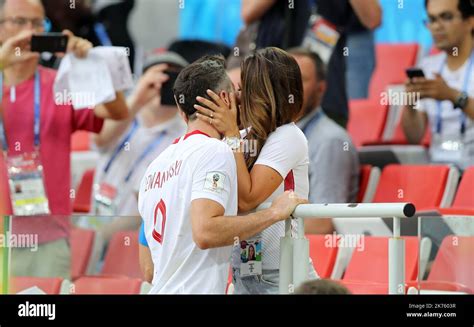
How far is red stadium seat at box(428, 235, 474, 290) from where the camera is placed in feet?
15.7

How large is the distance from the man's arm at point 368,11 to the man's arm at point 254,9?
1.91 feet

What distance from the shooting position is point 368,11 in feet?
26.2

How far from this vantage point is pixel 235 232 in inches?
161

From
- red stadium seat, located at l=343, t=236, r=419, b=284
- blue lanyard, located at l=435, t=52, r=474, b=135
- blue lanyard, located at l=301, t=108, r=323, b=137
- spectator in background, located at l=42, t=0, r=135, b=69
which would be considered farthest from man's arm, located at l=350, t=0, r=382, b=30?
red stadium seat, located at l=343, t=236, r=419, b=284

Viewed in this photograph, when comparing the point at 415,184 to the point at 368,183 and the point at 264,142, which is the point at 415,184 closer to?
the point at 368,183

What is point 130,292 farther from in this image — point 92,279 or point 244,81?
point 244,81

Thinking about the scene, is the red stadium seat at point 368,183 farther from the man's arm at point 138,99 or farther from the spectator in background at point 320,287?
the spectator in background at point 320,287

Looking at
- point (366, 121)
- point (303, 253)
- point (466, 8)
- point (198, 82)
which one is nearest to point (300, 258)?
point (303, 253)

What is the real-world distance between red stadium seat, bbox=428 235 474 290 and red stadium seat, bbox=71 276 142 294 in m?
1.40

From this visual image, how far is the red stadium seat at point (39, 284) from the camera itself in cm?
565

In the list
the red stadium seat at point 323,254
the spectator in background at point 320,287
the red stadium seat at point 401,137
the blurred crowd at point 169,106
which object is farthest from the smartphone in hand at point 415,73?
the spectator in background at point 320,287

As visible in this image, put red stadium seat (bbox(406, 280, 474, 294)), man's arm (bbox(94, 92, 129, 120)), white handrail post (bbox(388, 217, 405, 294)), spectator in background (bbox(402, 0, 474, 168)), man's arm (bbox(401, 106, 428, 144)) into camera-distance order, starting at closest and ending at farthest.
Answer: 1. white handrail post (bbox(388, 217, 405, 294))
2. red stadium seat (bbox(406, 280, 474, 294))
3. man's arm (bbox(94, 92, 129, 120))
4. spectator in background (bbox(402, 0, 474, 168))
5. man's arm (bbox(401, 106, 428, 144))

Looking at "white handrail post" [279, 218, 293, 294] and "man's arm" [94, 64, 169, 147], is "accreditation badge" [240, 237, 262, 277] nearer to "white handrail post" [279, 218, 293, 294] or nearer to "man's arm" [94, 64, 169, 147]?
"white handrail post" [279, 218, 293, 294]

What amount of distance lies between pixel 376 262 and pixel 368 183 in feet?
8.14
